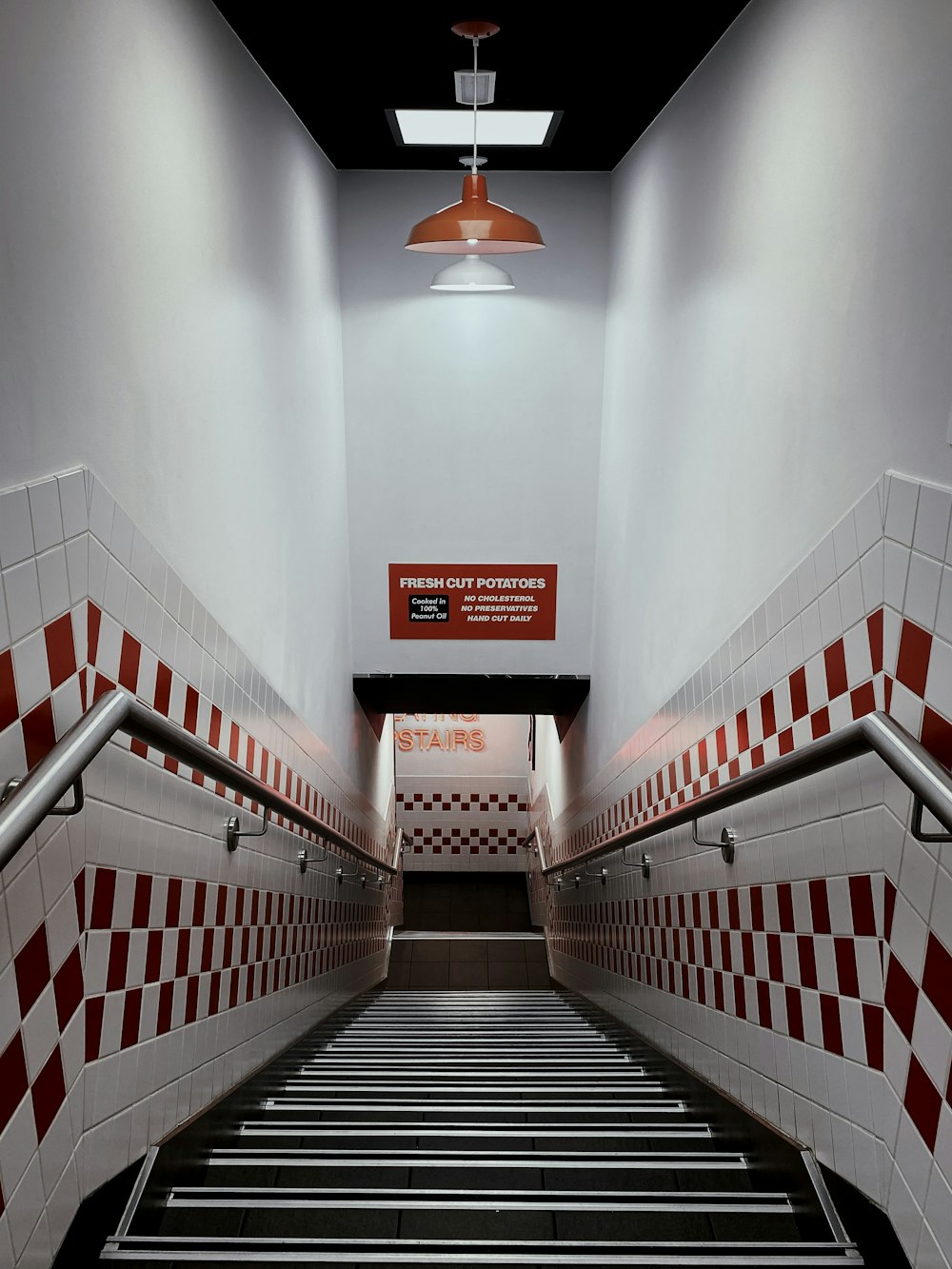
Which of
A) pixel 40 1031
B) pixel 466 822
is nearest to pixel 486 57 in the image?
pixel 40 1031

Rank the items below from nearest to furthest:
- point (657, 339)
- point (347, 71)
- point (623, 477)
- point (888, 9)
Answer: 1. point (888, 9)
2. point (347, 71)
3. point (657, 339)
4. point (623, 477)

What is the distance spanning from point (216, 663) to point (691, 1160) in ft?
5.91

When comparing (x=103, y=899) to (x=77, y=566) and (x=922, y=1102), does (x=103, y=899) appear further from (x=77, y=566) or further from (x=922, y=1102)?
(x=922, y=1102)

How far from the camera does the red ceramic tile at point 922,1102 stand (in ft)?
5.83

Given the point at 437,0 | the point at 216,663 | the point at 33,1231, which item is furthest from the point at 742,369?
the point at 33,1231

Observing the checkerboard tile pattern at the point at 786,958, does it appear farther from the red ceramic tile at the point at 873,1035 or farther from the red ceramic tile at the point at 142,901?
the red ceramic tile at the point at 142,901

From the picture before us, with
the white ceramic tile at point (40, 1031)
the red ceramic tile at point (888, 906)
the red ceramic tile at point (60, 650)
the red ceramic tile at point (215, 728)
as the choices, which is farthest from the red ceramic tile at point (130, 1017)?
the red ceramic tile at point (888, 906)

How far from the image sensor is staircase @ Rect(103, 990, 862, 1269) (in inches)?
75.0

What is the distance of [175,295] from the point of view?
2760mm

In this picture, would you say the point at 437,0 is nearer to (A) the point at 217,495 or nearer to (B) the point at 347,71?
(B) the point at 347,71

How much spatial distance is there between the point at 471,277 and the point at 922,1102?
3.85m

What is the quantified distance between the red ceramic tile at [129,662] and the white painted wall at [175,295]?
0.99ft

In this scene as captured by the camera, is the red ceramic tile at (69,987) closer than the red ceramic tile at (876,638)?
Yes

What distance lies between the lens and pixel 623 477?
216 inches
